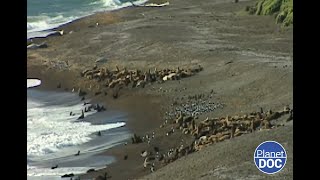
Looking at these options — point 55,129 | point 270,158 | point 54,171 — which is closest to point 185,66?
point 55,129

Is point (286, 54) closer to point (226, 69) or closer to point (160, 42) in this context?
point (226, 69)

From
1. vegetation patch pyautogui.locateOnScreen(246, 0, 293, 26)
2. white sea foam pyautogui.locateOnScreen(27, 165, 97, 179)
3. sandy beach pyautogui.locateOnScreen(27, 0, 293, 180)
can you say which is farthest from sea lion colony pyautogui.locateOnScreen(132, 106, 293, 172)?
vegetation patch pyautogui.locateOnScreen(246, 0, 293, 26)

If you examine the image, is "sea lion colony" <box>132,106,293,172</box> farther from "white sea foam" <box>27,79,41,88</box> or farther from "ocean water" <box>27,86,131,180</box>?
"white sea foam" <box>27,79,41,88</box>

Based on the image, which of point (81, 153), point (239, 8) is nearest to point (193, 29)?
point (239, 8)

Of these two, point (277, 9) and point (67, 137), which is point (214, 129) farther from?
point (277, 9)

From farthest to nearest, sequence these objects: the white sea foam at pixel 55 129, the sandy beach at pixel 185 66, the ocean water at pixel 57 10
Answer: the ocean water at pixel 57 10 < the white sea foam at pixel 55 129 < the sandy beach at pixel 185 66

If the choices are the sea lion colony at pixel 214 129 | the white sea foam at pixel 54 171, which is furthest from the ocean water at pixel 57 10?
the white sea foam at pixel 54 171

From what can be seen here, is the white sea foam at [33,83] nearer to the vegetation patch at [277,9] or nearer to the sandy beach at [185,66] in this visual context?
the sandy beach at [185,66]
